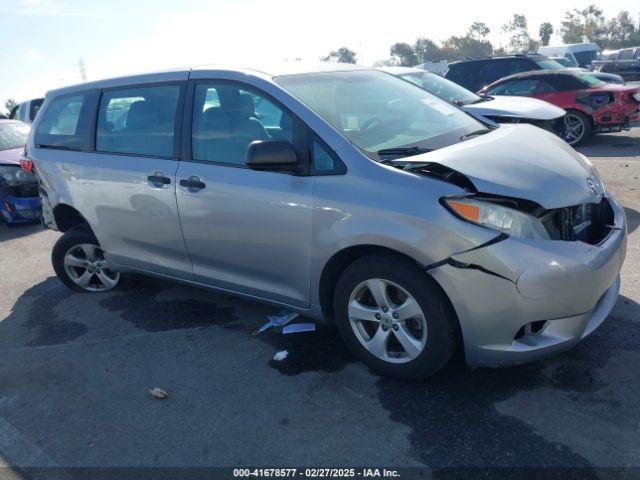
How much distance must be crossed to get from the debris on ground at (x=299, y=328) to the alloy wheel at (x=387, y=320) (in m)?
0.68

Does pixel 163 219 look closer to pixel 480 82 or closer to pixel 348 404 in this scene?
pixel 348 404

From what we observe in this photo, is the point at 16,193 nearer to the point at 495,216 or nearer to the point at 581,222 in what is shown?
the point at 495,216

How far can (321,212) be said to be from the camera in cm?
304

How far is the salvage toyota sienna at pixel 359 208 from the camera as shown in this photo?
2.66 meters

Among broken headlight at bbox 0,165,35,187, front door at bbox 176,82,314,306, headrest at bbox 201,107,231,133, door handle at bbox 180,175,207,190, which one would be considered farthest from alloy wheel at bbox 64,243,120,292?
broken headlight at bbox 0,165,35,187

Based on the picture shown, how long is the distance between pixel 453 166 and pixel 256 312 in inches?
81.5

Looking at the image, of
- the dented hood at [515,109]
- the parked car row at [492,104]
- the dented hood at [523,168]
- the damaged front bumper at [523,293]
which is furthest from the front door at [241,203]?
the dented hood at [515,109]

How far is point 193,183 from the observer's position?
3.57 metres

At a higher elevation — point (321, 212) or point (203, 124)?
point (203, 124)

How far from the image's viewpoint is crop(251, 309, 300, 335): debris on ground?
390 centimetres

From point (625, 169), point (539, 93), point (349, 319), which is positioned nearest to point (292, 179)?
point (349, 319)

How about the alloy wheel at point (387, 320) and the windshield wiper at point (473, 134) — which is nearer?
the alloy wheel at point (387, 320)

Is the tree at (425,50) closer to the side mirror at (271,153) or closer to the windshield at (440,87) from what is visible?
the windshield at (440,87)

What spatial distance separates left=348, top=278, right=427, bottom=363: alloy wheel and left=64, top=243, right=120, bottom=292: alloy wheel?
2683mm
